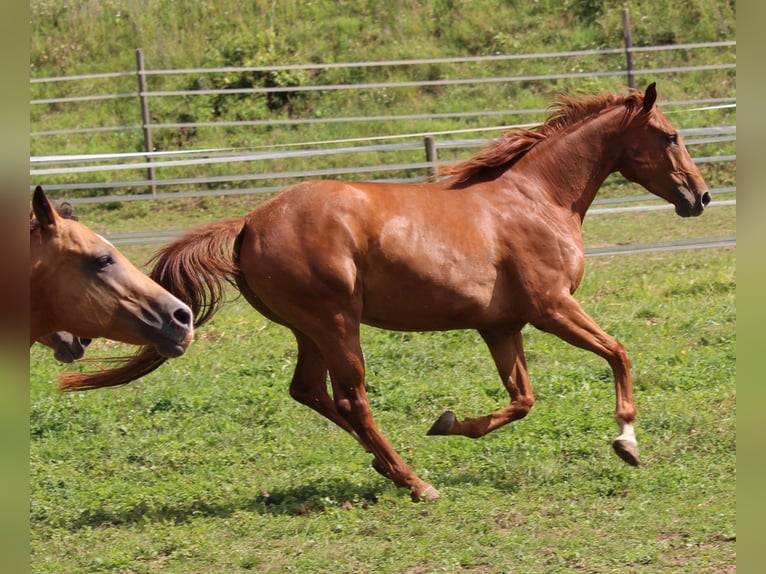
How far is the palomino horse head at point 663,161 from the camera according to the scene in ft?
21.7

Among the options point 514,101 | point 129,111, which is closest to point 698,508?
point 514,101

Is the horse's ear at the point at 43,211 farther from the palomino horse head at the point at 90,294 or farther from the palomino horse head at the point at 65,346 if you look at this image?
the palomino horse head at the point at 65,346

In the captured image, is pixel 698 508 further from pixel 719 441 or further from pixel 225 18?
pixel 225 18

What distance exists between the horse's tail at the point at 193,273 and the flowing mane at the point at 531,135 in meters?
1.51

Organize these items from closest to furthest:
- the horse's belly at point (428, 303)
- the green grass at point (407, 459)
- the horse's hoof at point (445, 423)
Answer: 1. the green grass at point (407, 459)
2. the horse's belly at point (428, 303)
3. the horse's hoof at point (445, 423)

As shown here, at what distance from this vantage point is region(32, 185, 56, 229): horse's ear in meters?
3.75

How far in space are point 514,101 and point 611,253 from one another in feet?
18.6

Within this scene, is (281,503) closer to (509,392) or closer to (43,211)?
(509,392)

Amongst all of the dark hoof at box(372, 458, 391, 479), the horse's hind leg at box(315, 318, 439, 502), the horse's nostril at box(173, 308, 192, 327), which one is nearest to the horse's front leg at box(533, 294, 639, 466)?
the horse's hind leg at box(315, 318, 439, 502)

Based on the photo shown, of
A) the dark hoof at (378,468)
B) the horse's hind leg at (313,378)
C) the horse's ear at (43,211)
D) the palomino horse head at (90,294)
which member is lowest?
the dark hoof at (378,468)

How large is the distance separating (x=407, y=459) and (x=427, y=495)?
68cm

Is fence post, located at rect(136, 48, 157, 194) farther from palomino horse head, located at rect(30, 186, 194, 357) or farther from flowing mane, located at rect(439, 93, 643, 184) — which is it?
palomino horse head, located at rect(30, 186, 194, 357)

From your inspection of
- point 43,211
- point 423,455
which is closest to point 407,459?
point 423,455

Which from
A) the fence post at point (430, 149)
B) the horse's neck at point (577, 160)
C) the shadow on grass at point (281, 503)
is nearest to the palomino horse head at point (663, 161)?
the horse's neck at point (577, 160)
